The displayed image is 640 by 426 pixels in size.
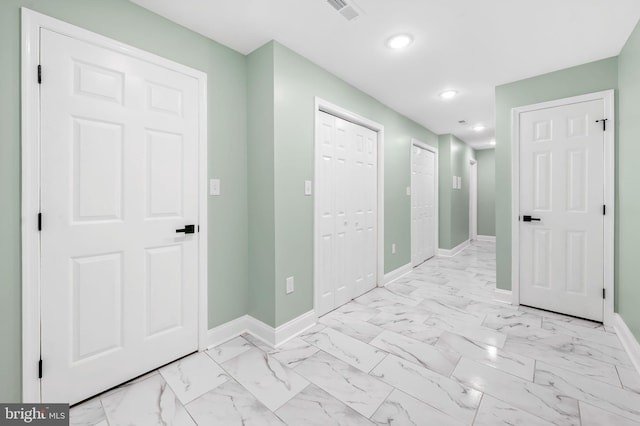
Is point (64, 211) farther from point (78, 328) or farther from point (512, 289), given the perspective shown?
point (512, 289)

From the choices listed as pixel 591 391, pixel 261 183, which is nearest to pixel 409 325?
pixel 591 391

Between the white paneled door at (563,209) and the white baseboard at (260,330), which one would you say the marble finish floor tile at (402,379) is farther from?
the white paneled door at (563,209)

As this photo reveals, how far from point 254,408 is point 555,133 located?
3647 millimetres

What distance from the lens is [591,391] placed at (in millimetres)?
1662

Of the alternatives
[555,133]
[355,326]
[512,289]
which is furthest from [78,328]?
[555,133]

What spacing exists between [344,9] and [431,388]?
2.61 metres

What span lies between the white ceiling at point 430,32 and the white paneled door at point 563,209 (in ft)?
2.04

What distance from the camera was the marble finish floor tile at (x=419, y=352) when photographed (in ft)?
6.36

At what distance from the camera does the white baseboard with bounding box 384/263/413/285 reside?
3.79 metres

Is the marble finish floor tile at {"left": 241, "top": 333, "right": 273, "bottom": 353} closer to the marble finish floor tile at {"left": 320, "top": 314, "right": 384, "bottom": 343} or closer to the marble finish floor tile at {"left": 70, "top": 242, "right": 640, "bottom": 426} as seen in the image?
the marble finish floor tile at {"left": 70, "top": 242, "right": 640, "bottom": 426}

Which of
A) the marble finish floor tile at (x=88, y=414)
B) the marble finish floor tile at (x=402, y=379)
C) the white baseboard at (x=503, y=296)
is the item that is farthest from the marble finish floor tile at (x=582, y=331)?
the marble finish floor tile at (x=88, y=414)

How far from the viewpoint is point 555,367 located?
1.90 m

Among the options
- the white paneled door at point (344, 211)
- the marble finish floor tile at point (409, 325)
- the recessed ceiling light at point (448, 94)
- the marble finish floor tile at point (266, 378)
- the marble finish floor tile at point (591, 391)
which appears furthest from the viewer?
the recessed ceiling light at point (448, 94)

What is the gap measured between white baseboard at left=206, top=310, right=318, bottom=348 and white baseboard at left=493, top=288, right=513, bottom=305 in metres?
2.22
